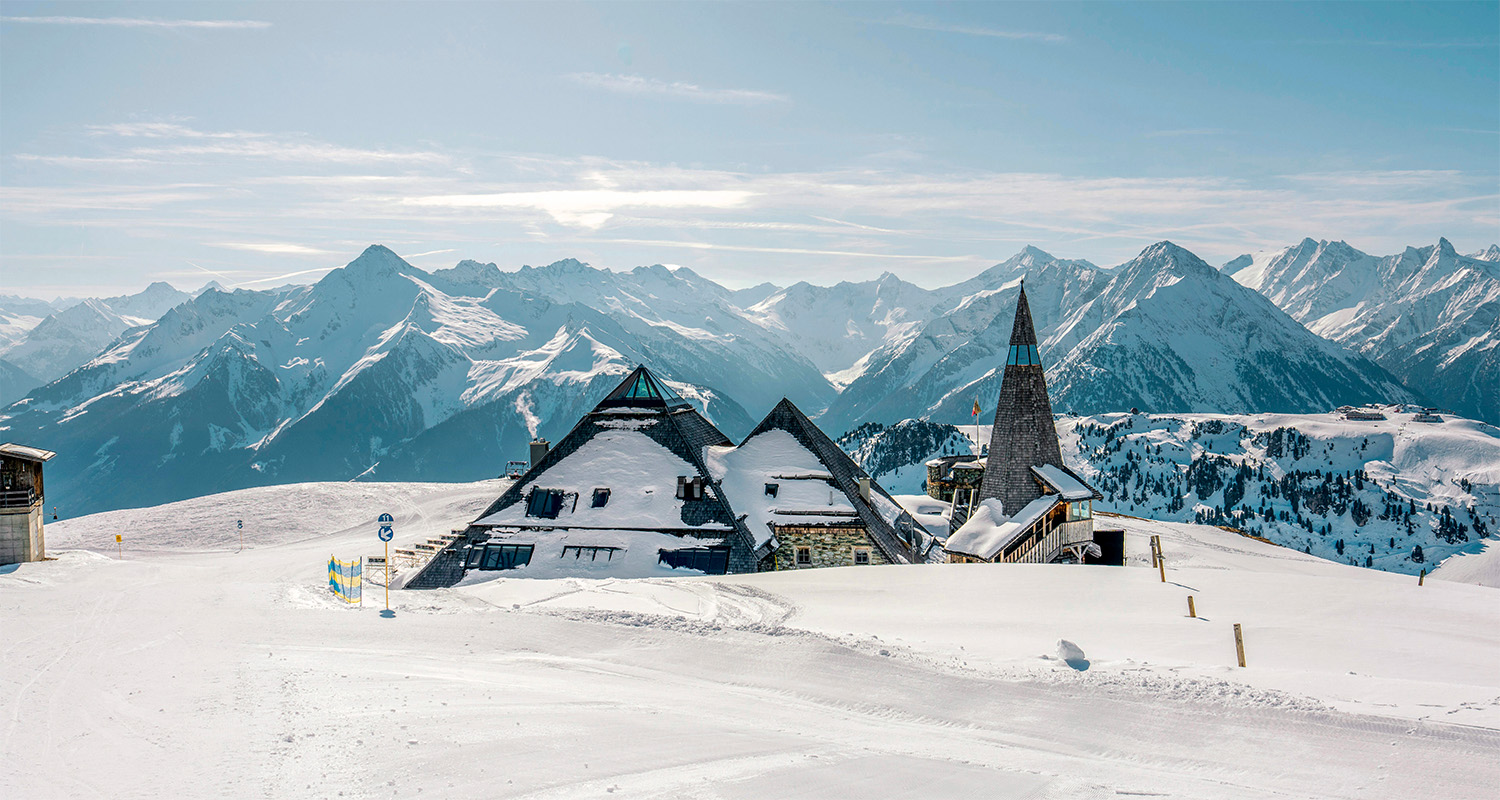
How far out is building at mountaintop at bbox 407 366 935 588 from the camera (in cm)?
4350

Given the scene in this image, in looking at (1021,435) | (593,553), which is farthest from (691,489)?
(1021,435)

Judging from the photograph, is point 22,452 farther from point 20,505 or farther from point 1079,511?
point 1079,511

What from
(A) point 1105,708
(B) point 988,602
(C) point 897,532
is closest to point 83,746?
(A) point 1105,708

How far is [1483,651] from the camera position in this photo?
74.4 feet

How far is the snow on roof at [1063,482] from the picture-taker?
46.3 m

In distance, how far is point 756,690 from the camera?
68.3 feet

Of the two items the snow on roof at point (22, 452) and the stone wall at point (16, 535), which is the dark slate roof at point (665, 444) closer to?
the stone wall at point (16, 535)

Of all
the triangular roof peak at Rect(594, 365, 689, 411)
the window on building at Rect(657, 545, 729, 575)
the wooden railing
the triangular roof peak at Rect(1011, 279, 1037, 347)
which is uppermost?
the triangular roof peak at Rect(1011, 279, 1037, 347)

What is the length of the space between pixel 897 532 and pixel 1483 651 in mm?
29351

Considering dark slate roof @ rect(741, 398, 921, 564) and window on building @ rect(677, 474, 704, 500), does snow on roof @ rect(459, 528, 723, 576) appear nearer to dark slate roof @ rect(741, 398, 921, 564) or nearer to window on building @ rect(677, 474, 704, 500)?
window on building @ rect(677, 474, 704, 500)

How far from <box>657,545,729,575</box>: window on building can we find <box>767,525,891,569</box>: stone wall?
14.8 ft

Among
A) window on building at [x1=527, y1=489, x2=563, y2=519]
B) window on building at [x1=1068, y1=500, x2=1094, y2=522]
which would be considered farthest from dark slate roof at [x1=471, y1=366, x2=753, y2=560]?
window on building at [x1=1068, y1=500, x2=1094, y2=522]

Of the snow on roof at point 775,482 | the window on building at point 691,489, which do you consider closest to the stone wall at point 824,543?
Answer: the snow on roof at point 775,482

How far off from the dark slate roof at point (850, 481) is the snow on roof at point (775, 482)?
46 cm
